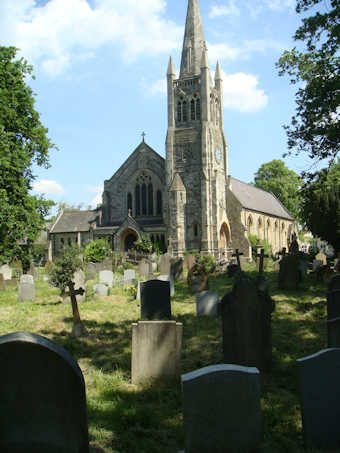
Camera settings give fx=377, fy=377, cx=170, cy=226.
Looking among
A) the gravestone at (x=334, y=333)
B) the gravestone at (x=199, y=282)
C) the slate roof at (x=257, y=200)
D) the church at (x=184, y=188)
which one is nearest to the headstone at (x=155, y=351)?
the gravestone at (x=334, y=333)

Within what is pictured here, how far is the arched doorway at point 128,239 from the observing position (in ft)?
109

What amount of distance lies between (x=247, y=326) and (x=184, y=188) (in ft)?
87.7

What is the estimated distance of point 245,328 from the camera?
18.7ft

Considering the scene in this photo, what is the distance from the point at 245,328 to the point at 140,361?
1650mm

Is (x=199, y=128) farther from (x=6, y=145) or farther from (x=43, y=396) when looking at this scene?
(x=43, y=396)

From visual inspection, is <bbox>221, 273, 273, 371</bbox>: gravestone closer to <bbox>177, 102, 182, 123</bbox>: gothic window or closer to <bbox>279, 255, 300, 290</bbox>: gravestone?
<bbox>279, 255, 300, 290</bbox>: gravestone

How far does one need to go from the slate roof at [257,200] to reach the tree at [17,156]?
2234 centimetres

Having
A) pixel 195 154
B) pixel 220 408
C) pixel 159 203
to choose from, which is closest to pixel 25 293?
pixel 220 408

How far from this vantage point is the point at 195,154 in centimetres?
3256

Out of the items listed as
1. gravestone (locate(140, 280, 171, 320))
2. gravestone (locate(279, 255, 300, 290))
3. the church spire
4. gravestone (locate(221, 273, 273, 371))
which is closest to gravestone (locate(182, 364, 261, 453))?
gravestone (locate(221, 273, 273, 371))

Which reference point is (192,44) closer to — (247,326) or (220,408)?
(247,326)

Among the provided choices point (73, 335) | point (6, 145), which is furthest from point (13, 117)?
point (73, 335)

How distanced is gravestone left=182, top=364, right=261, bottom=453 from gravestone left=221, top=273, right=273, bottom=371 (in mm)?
2362

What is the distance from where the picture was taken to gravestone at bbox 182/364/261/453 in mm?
3188
